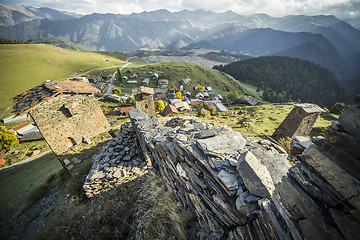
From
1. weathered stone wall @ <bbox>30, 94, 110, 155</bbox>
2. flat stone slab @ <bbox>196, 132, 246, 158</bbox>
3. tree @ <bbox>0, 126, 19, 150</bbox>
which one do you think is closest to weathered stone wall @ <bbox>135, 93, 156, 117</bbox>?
weathered stone wall @ <bbox>30, 94, 110, 155</bbox>

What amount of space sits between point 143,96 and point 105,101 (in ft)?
105

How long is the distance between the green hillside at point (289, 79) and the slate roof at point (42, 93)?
102 m

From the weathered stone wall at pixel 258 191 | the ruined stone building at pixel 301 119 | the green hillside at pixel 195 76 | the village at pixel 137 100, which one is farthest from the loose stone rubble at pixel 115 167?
the green hillside at pixel 195 76

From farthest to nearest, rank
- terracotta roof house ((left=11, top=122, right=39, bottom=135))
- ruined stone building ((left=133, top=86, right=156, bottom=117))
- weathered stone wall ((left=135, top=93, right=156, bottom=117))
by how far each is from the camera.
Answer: terracotta roof house ((left=11, top=122, right=39, bottom=135))
weathered stone wall ((left=135, top=93, right=156, bottom=117))
ruined stone building ((left=133, top=86, right=156, bottom=117))

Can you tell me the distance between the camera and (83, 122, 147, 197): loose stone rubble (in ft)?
27.6

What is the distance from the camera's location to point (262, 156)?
4805mm

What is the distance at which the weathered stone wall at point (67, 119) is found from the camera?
35.3 feet

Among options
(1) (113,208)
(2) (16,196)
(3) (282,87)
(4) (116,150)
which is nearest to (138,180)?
(1) (113,208)

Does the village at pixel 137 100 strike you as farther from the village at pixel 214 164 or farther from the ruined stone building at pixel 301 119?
the ruined stone building at pixel 301 119

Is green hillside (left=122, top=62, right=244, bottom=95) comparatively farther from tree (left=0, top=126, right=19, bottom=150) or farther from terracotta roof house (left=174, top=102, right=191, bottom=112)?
tree (left=0, top=126, right=19, bottom=150)

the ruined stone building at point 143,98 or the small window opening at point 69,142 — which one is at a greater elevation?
the ruined stone building at point 143,98

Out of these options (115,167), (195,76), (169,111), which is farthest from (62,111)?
(195,76)

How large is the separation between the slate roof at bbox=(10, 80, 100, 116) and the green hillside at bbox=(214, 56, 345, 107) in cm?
10157

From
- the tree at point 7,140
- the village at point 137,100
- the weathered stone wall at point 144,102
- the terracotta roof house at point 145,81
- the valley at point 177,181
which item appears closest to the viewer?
the valley at point 177,181
